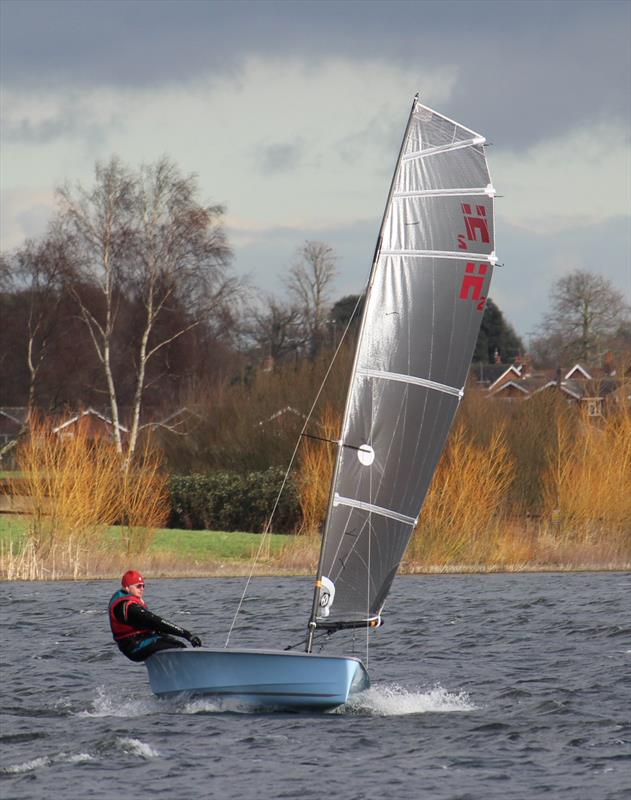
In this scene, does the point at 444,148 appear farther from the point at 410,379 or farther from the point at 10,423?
the point at 10,423

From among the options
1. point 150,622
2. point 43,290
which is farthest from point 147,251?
point 150,622

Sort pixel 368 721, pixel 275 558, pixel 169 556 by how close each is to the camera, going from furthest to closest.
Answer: pixel 275 558, pixel 169 556, pixel 368 721

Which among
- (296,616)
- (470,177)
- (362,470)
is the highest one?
(470,177)

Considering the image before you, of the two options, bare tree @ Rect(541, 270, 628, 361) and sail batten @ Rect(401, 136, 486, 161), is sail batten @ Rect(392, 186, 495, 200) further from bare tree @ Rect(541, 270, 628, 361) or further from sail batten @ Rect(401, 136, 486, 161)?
bare tree @ Rect(541, 270, 628, 361)

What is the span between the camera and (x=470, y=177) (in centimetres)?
1502

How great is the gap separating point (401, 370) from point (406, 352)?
0.64 feet

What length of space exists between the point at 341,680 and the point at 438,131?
5.69 m

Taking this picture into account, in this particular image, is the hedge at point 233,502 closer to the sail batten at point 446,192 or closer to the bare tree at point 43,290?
the bare tree at point 43,290

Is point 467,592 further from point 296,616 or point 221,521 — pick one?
point 221,521

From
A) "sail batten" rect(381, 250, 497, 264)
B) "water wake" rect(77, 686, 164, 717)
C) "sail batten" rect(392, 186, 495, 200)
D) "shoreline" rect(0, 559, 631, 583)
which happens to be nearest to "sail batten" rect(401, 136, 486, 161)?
"sail batten" rect(392, 186, 495, 200)

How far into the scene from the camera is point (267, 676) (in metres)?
14.0

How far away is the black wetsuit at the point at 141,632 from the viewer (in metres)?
14.8

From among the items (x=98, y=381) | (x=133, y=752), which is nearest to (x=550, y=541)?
(x=133, y=752)

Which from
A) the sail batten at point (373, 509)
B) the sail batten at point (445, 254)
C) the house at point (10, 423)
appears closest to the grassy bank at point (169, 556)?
the sail batten at point (373, 509)
